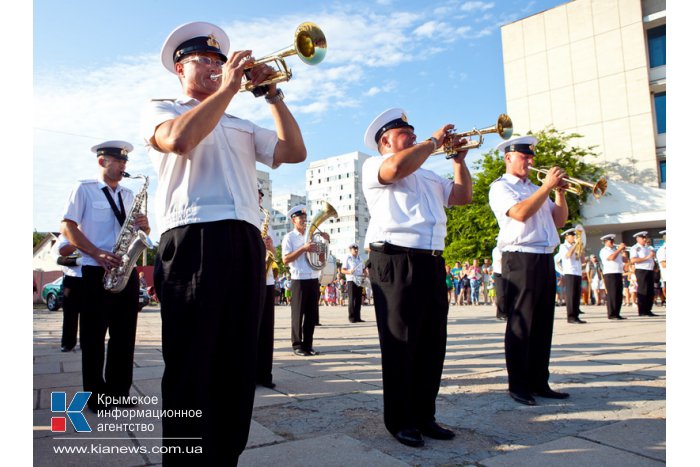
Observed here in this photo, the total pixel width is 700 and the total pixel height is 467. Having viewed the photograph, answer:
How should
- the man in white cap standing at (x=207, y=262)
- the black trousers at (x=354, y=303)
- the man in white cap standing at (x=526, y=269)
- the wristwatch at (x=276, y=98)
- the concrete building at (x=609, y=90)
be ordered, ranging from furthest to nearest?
the concrete building at (x=609, y=90)
the black trousers at (x=354, y=303)
the man in white cap standing at (x=526, y=269)
the wristwatch at (x=276, y=98)
the man in white cap standing at (x=207, y=262)

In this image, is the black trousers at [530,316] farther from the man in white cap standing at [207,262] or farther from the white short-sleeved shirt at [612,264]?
the white short-sleeved shirt at [612,264]

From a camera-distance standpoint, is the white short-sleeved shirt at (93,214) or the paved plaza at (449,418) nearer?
the paved plaza at (449,418)

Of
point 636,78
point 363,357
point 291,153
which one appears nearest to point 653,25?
point 636,78

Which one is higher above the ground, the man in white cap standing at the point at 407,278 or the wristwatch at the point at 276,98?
the wristwatch at the point at 276,98

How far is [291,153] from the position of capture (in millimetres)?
2699

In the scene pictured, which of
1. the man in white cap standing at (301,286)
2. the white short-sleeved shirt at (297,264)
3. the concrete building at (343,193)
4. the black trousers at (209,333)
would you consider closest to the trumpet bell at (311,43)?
the black trousers at (209,333)

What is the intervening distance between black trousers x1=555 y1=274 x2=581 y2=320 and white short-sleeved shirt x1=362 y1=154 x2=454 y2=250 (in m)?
8.43

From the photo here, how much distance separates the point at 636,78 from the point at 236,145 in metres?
28.6

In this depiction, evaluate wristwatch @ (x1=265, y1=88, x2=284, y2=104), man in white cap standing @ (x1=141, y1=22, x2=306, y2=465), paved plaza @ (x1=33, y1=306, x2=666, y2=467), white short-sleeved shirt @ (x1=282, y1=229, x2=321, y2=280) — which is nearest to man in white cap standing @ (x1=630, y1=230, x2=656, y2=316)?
paved plaza @ (x1=33, y1=306, x2=666, y2=467)

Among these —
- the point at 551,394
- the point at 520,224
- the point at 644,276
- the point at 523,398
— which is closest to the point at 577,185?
the point at 520,224

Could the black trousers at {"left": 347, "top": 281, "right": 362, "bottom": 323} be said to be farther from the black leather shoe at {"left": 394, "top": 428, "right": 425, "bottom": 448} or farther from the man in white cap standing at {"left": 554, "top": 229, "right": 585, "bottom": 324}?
the black leather shoe at {"left": 394, "top": 428, "right": 425, "bottom": 448}

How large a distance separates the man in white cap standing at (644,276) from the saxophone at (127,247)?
1184 cm

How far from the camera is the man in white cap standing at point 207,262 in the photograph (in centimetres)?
225

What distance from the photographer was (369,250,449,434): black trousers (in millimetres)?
A: 3410
